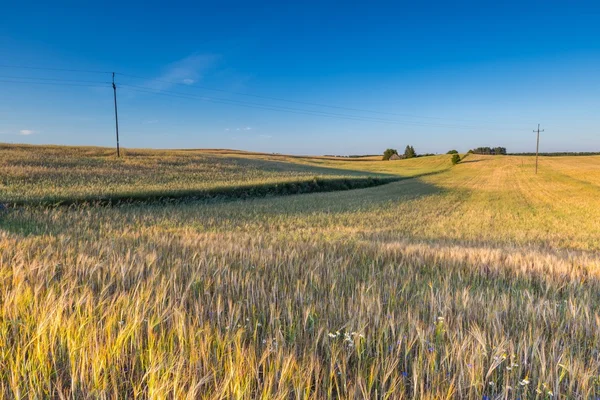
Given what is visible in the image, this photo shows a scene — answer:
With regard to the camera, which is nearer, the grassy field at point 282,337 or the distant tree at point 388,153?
the grassy field at point 282,337

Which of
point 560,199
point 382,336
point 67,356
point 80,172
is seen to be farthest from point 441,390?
point 560,199

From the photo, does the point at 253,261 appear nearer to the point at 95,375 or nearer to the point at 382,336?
the point at 382,336

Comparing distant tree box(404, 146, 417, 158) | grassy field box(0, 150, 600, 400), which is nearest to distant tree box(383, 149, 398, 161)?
distant tree box(404, 146, 417, 158)

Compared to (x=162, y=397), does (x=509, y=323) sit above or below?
below

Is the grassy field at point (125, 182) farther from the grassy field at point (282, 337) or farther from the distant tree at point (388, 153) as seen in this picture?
the distant tree at point (388, 153)

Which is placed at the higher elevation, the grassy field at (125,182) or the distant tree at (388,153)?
the distant tree at (388,153)

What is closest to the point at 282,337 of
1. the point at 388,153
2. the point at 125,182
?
the point at 125,182

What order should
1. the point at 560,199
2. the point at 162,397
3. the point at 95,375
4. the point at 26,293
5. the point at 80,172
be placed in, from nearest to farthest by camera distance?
1. the point at 162,397
2. the point at 95,375
3. the point at 26,293
4. the point at 80,172
5. the point at 560,199

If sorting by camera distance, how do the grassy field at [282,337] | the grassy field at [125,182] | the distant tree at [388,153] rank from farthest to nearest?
the distant tree at [388,153] < the grassy field at [125,182] < the grassy field at [282,337]

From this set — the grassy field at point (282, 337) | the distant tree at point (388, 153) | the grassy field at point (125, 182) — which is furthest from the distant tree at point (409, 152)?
the grassy field at point (282, 337)

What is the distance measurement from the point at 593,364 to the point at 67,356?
2.60 meters

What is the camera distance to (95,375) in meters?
1.31

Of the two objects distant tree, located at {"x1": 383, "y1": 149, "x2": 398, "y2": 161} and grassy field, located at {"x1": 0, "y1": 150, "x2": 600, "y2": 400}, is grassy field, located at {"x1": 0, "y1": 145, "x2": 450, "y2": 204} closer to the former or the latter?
grassy field, located at {"x1": 0, "y1": 150, "x2": 600, "y2": 400}

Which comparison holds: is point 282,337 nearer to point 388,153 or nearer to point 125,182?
point 125,182
